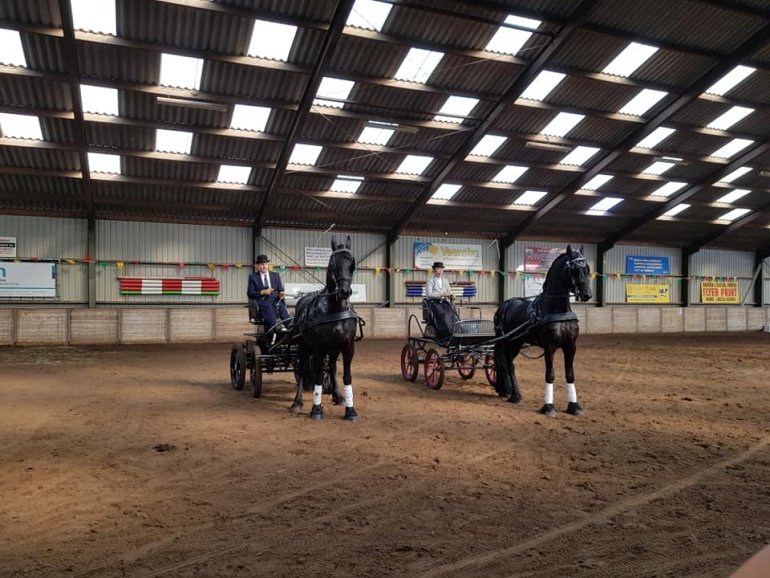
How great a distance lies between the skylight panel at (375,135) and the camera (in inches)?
609

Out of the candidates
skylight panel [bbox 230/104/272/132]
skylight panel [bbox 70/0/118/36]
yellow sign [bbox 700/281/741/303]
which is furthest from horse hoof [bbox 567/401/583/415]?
yellow sign [bbox 700/281/741/303]

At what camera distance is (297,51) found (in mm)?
12422

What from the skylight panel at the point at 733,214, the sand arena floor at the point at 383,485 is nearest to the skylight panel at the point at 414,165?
the sand arena floor at the point at 383,485

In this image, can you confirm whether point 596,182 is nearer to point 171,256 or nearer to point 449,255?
point 449,255

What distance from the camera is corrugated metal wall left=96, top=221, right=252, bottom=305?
17.4 m

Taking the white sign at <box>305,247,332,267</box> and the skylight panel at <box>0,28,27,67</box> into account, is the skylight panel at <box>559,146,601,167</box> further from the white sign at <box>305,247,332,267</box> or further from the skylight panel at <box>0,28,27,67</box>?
the skylight panel at <box>0,28,27,67</box>

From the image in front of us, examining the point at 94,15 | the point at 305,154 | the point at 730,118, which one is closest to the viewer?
the point at 94,15

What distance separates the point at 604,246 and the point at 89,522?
24.2m

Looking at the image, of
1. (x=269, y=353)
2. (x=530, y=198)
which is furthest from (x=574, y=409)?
(x=530, y=198)

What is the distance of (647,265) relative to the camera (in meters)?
25.2

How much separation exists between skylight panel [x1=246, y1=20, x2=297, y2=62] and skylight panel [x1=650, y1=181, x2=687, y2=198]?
1527 cm

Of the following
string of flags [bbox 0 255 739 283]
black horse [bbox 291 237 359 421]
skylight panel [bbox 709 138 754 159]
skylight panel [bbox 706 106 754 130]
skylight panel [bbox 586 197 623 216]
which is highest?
skylight panel [bbox 706 106 754 130]

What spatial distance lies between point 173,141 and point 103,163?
7.67 ft

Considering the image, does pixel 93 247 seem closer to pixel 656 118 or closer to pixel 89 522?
pixel 89 522
